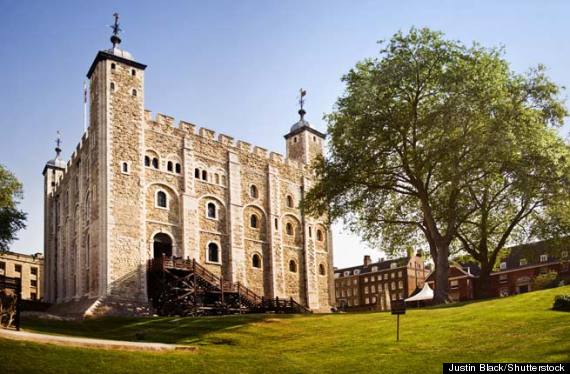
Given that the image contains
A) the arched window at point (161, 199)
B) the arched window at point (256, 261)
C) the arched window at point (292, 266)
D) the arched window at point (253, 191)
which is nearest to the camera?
the arched window at point (161, 199)

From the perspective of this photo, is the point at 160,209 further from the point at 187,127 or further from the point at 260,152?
the point at 260,152

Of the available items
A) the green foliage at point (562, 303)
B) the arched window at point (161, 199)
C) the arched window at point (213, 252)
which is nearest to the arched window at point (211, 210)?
the arched window at point (213, 252)

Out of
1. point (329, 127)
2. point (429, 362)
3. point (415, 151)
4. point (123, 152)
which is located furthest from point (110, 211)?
point (429, 362)

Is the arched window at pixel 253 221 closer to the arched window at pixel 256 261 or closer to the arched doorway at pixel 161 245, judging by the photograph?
the arched window at pixel 256 261

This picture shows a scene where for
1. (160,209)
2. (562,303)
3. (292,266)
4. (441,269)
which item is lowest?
(562,303)

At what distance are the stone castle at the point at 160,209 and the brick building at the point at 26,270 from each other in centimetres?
2385

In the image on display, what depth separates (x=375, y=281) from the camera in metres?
93.6

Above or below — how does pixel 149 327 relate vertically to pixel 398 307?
below

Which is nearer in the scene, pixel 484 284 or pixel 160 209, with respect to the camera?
pixel 484 284

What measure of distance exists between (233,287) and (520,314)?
22218 millimetres

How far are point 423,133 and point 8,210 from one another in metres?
28.6

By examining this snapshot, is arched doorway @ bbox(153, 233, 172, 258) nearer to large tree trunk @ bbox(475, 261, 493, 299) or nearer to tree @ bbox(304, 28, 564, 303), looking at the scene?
tree @ bbox(304, 28, 564, 303)

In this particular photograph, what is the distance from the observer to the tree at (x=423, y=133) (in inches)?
1257

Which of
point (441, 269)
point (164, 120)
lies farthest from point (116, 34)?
point (441, 269)
